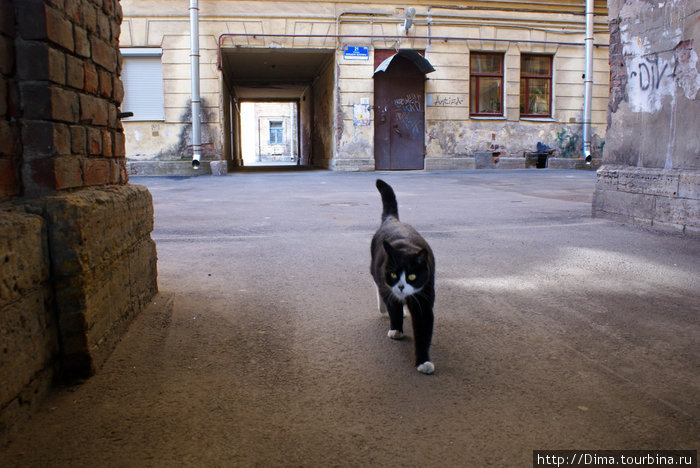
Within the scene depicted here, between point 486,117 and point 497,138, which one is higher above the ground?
point 486,117

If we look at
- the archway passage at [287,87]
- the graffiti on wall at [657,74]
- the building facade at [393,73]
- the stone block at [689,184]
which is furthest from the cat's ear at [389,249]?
the archway passage at [287,87]

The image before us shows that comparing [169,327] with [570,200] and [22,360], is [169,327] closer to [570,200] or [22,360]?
[22,360]

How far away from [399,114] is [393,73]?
1.37 metres

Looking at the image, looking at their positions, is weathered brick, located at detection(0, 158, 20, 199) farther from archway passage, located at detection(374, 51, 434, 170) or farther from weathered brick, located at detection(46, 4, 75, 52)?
archway passage, located at detection(374, 51, 434, 170)

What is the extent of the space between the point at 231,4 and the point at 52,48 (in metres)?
15.7

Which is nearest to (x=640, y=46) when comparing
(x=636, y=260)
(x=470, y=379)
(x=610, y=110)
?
(x=610, y=110)

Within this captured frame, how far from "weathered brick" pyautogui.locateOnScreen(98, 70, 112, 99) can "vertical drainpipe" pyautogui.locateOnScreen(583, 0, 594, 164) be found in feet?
60.8

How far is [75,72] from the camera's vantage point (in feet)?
7.06

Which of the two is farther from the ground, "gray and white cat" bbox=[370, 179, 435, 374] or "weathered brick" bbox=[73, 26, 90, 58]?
"weathered brick" bbox=[73, 26, 90, 58]

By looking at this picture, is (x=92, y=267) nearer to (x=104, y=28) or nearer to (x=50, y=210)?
(x=50, y=210)

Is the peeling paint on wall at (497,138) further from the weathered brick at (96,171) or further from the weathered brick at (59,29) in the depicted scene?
the weathered brick at (59,29)

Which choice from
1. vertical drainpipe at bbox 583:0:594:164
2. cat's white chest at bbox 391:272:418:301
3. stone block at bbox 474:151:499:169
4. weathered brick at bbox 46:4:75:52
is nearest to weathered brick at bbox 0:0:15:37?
weathered brick at bbox 46:4:75:52

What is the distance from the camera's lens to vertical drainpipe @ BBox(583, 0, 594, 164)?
1747 cm

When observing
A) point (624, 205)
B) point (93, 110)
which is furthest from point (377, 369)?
point (624, 205)
